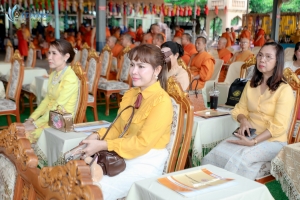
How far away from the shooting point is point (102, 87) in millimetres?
4980

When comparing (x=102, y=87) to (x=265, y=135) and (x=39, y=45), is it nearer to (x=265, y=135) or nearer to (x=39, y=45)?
(x=265, y=135)

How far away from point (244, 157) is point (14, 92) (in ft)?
8.54

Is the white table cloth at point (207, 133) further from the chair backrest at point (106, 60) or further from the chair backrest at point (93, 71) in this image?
the chair backrest at point (106, 60)

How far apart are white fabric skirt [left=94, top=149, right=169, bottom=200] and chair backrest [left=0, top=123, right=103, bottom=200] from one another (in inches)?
20.8

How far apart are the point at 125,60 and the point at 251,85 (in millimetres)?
2874

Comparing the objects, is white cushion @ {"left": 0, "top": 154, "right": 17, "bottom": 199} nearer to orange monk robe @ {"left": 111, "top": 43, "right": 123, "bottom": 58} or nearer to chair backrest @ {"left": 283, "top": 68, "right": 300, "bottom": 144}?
chair backrest @ {"left": 283, "top": 68, "right": 300, "bottom": 144}

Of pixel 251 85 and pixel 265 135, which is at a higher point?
pixel 251 85

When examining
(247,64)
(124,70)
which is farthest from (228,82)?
(124,70)

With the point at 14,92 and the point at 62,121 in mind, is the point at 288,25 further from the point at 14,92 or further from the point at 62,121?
the point at 62,121

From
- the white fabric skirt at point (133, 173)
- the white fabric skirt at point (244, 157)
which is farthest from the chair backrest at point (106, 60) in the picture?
the white fabric skirt at point (133, 173)

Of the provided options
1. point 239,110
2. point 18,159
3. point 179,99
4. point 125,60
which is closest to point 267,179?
point 239,110

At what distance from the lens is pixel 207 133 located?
2.63 meters

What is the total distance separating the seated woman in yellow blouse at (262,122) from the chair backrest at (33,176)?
4.48 feet

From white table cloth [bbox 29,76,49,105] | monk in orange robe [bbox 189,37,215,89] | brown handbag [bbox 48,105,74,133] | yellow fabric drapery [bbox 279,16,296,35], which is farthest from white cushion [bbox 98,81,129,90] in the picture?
yellow fabric drapery [bbox 279,16,296,35]
